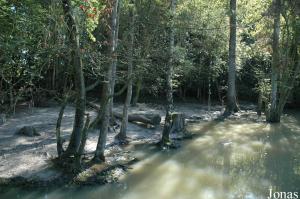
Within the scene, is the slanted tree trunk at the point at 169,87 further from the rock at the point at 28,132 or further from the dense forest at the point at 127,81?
the rock at the point at 28,132

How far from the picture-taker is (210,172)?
1163cm

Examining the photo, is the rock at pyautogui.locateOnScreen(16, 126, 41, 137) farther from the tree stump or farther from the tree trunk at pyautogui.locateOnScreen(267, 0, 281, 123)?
the tree trunk at pyautogui.locateOnScreen(267, 0, 281, 123)

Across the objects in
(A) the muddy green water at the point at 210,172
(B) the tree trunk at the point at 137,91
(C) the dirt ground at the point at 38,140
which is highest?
(B) the tree trunk at the point at 137,91

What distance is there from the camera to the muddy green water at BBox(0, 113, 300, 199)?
9570 millimetres

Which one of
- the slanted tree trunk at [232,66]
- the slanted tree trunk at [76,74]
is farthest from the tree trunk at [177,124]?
the slanted tree trunk at [232,66]

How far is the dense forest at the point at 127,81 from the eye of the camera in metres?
8.51

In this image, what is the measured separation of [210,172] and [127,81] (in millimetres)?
3558

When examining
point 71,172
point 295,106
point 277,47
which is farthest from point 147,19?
point 295,106

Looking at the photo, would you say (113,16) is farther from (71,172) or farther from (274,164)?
(274,164)

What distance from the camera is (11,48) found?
6.72 meters

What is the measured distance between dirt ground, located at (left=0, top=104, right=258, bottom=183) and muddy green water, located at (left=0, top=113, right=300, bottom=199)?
0.96m

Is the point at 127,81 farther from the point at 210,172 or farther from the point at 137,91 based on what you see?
the point at 137,91

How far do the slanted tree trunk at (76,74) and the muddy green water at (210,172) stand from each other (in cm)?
162

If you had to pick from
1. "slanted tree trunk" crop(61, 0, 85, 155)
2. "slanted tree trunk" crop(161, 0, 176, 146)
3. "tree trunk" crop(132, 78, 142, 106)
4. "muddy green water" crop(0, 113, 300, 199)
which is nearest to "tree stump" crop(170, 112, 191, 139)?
"muddy green water" crop(0, 113, 300, 199)
